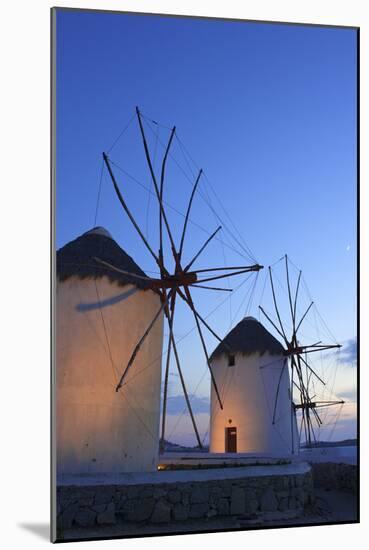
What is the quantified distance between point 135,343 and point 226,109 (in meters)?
3.06

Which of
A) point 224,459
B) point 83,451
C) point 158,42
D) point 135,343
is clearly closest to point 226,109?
point 158,42

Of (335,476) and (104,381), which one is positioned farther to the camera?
(335,476)

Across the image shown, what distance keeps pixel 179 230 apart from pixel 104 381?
2.29 m

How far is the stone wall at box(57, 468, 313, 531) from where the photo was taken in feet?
30.7

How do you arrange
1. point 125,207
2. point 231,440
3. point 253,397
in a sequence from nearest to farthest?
point 125,207
point 231,440
point 253,397

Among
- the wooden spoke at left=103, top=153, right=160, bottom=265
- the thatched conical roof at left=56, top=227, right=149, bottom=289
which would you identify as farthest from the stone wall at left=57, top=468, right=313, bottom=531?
the wooden spoke at left=103, top=153, right=160, bottom=265

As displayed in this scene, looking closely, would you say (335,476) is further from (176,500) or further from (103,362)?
(103,362)

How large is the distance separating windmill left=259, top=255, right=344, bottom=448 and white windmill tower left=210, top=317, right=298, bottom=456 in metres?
0.19

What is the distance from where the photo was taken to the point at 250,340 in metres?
17.3

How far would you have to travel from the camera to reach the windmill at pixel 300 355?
13.0m

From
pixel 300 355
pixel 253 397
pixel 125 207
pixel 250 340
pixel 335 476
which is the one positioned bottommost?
pixel 335 476

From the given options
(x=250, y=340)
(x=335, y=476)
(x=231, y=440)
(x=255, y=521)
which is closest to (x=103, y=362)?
(x=255, y=521)

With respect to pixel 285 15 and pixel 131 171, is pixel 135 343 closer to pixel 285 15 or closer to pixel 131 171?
pixel 131 171

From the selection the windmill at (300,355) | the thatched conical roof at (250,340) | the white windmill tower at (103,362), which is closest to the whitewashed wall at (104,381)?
the white windmill tower at (103,362)
